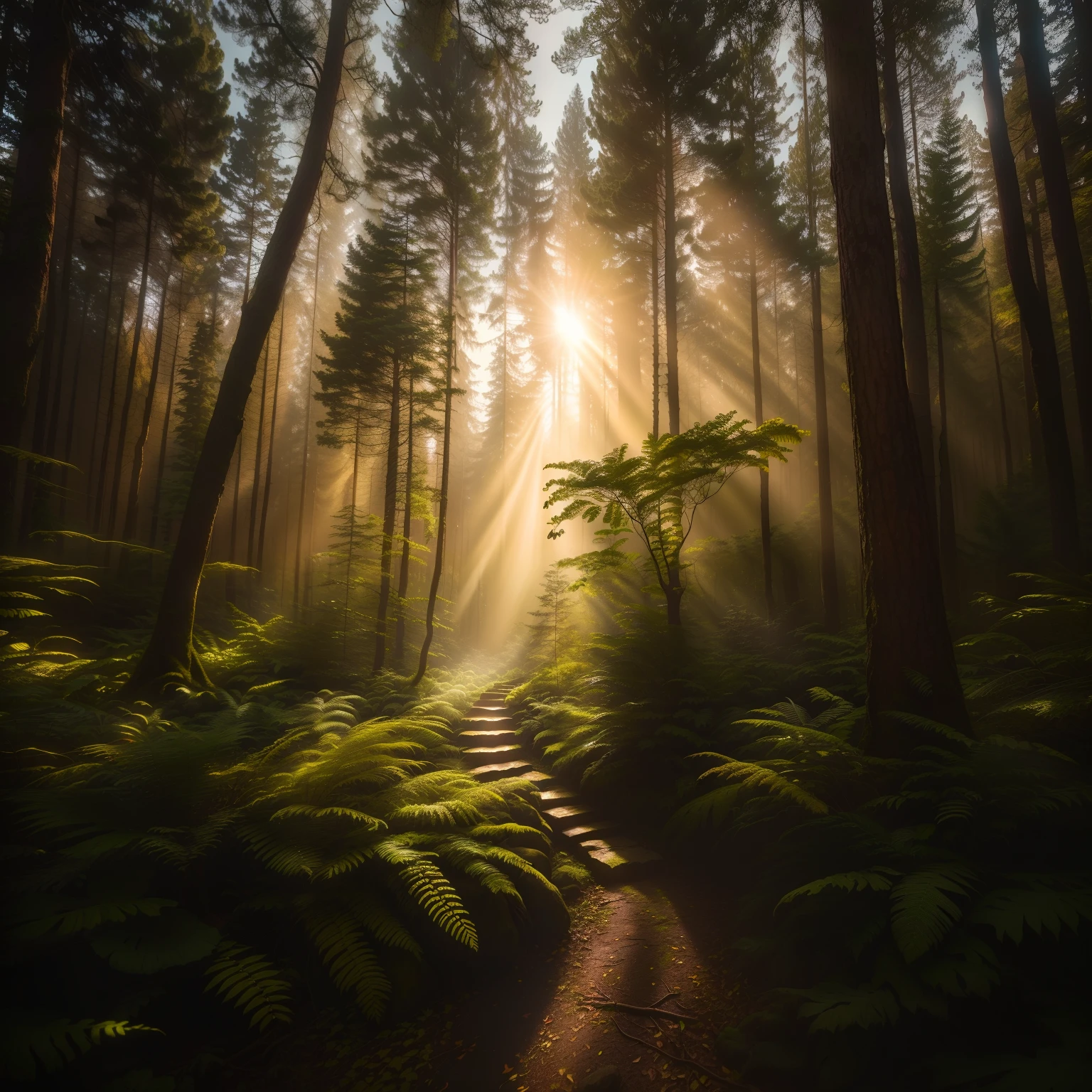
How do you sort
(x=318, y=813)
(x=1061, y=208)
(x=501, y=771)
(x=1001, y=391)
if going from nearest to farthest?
1. (x=318, y=813)
2. (x=501, y=771)
3. (x=1061, y=208)
4. (x=1001, y=391)

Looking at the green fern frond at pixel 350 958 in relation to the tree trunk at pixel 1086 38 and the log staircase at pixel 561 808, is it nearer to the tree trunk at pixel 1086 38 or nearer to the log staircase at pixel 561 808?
the log staircase at pixel 561 808

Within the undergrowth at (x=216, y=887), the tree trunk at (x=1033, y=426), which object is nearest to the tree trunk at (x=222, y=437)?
the undergrowth at (x=216, y=887)

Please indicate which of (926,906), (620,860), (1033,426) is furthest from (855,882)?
(1033,426)

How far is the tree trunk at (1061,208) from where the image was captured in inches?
339

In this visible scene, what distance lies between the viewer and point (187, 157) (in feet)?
43.4

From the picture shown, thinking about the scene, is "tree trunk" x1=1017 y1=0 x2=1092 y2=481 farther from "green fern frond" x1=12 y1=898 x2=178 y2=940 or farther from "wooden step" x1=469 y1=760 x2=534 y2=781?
"green fern frond" x1=12 y1=898 x2=178 y2=940

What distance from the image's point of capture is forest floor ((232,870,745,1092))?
8.46 ft

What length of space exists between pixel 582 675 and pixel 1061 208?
12.0 metres

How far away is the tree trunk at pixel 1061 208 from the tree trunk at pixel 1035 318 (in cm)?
41

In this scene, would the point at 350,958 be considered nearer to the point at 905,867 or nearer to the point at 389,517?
the point at 905,867

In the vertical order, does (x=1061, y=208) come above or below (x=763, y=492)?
above

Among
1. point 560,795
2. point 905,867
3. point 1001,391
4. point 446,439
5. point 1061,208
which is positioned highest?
point 1001,391

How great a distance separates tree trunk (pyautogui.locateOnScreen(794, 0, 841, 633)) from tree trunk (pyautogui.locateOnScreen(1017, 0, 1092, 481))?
4926 millimetres

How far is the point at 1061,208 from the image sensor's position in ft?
28.8
